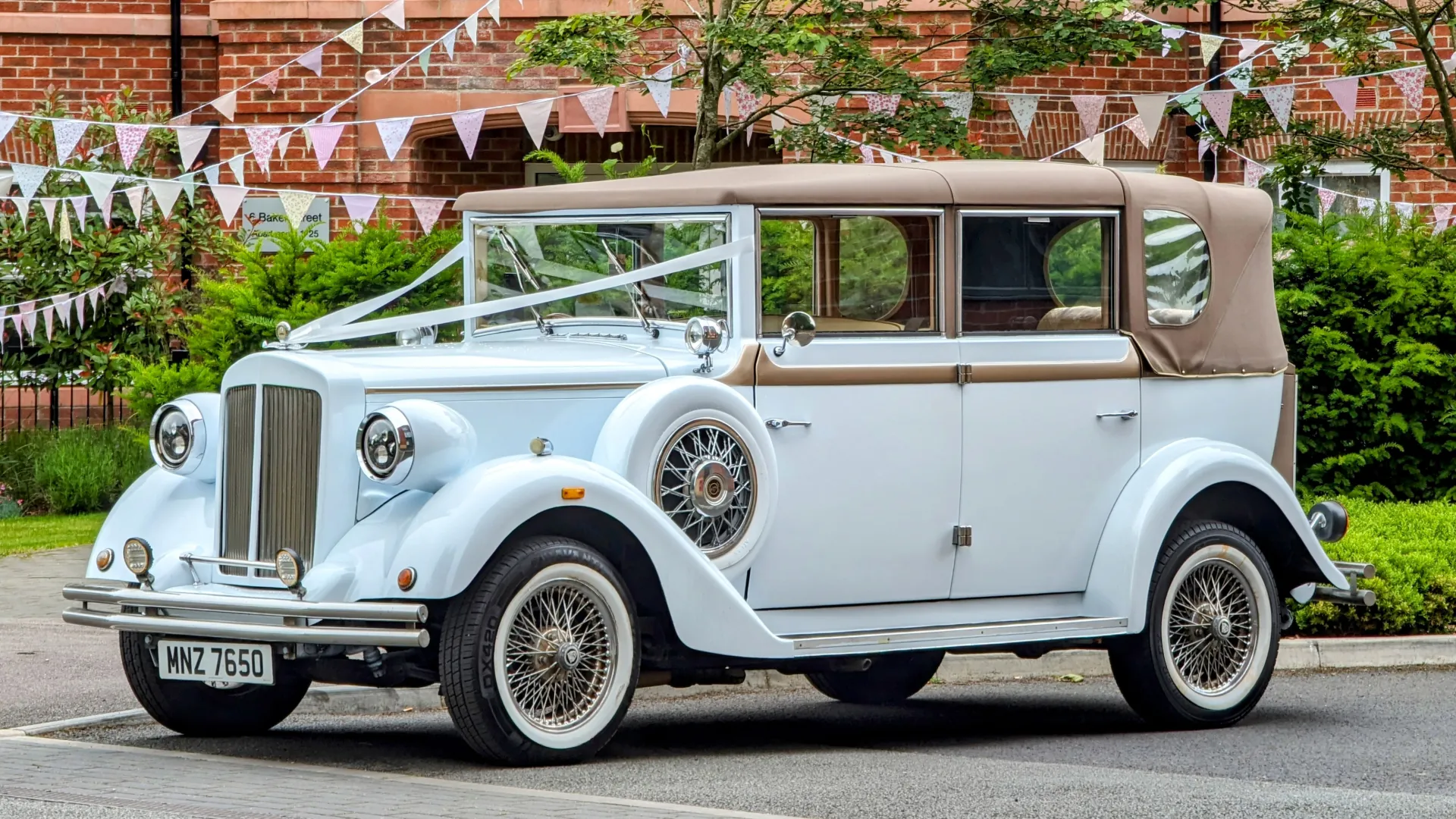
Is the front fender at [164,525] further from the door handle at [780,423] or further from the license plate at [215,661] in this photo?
the door handle at [780,423]

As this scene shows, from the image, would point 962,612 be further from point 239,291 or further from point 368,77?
point 368,77

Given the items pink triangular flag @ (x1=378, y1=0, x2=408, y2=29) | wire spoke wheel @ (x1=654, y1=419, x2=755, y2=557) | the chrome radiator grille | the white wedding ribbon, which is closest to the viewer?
the chrome radiator grille

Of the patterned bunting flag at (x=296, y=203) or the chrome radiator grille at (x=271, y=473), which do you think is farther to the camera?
the patterned bunting flag at (x=296, y=203)

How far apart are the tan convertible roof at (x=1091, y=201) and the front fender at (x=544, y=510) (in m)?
1.31

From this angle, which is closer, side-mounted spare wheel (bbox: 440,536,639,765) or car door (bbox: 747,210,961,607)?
side-mounted spare wheel (bbox: 440,536,639,765)

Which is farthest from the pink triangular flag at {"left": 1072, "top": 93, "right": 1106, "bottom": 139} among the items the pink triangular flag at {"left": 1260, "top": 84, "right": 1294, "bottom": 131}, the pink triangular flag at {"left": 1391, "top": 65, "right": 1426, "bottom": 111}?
the pink triangular flag at {"left": 1391, "top": 65, "right": 1426, "bottom": 111}

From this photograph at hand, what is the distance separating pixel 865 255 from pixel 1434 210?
33.5 ft

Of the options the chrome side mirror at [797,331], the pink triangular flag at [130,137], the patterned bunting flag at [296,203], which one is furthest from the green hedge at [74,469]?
the chrome side mirror at [797,331]

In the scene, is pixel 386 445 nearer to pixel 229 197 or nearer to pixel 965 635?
pixel 965 635

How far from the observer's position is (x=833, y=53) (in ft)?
40.9

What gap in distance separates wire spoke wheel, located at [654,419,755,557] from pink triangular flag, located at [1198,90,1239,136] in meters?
7.52

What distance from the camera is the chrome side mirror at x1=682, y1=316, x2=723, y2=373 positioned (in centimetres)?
700

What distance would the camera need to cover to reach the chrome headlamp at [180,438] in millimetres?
7156

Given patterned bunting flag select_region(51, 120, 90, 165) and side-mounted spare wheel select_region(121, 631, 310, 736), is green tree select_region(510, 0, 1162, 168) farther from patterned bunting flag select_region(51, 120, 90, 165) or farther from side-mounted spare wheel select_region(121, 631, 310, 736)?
side-mounted spare wheel select_region(121, 631, 310, 736)
